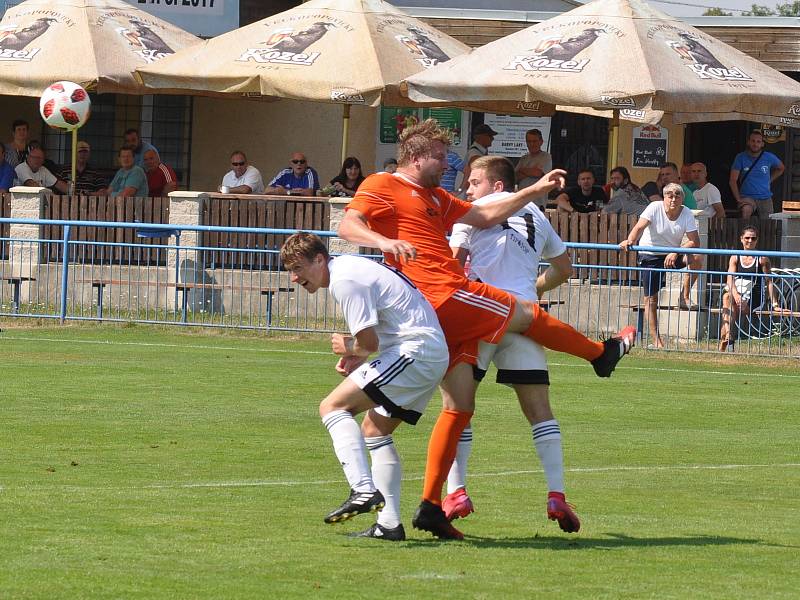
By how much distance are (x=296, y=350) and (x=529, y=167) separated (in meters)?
5.49

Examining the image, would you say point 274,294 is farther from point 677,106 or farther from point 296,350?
point 677,106

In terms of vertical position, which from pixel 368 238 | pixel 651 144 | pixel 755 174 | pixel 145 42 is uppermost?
pixel 145 42

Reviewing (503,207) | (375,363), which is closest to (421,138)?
(503,207)

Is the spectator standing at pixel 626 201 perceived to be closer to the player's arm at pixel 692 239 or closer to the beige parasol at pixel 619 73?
the beige parasol at pixel 619 73

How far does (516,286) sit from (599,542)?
4.98 ft

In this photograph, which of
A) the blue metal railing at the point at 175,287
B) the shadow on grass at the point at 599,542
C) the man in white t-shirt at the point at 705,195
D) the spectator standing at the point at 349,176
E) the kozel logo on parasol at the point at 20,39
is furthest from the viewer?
the kozel logo on parasol at the point at 20,39

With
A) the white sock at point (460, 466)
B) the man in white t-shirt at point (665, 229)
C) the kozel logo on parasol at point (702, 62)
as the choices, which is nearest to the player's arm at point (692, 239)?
the man in white t-shirt at point (665, 229)

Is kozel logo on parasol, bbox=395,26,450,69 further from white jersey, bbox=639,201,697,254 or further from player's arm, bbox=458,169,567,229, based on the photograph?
player's arm, bbox=458,169,567,229

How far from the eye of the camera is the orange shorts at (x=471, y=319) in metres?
8.03

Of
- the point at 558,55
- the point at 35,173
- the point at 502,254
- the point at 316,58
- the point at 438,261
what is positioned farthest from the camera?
the point at 35,173

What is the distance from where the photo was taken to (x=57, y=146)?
28.5 meters

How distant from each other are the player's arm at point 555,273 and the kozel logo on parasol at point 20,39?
1455 centimetres

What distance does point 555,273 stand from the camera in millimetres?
9320

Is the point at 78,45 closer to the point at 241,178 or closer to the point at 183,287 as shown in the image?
the point at 241,178
